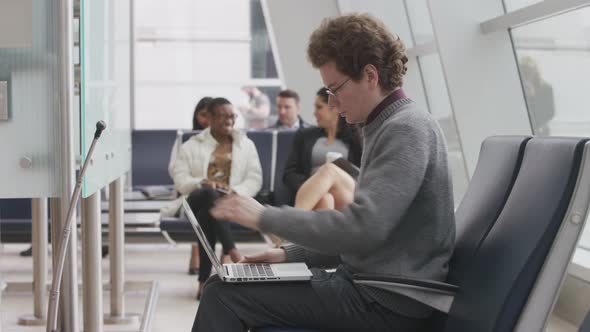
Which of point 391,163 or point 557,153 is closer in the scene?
point 557,153

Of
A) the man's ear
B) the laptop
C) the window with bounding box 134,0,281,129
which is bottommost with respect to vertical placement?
the laptop

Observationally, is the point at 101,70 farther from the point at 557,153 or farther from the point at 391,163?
the point at 557,153

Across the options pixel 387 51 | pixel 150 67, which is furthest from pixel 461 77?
pixel 150 67

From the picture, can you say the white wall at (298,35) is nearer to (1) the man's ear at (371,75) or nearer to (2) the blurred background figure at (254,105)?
(2) the blurred background figure at (254,105)

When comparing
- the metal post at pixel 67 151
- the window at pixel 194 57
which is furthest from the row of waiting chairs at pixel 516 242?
the window at pixel 194 57

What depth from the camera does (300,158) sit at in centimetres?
531

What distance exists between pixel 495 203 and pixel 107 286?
3520 mm

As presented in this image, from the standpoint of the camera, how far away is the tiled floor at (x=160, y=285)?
14.2 feet

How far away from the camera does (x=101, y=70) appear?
3.11 m

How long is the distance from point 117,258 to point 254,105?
557 cm

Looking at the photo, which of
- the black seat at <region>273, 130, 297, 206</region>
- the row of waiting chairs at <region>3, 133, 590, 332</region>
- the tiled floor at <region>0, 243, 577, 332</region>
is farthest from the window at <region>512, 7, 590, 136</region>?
the row of waiting chairs at <region>3, 133, 590, 332</region>

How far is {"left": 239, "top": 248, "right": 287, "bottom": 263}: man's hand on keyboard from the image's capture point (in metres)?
2.38

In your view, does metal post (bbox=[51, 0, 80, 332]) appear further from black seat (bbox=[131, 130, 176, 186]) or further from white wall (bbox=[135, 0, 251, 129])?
white wall (bbox=[135, 0, 251, 129])

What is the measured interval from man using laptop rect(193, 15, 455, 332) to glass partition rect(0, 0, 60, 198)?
28.3 inches
